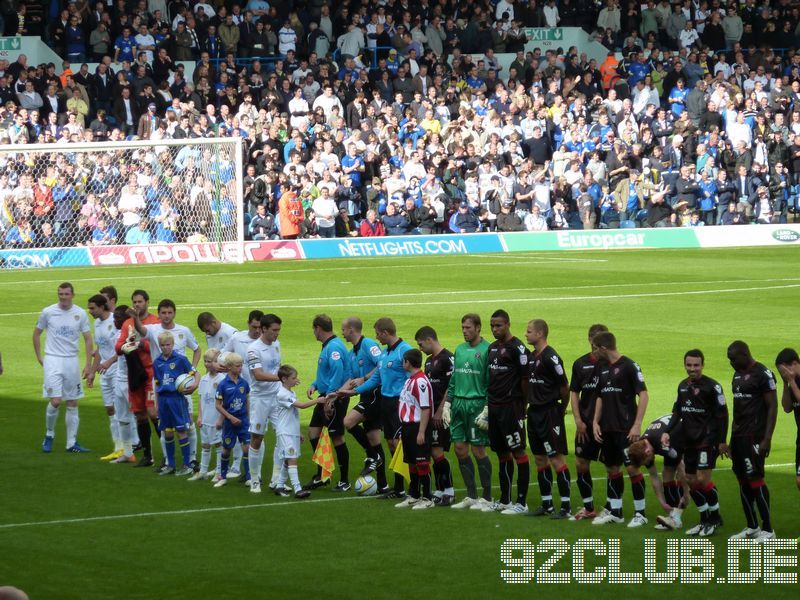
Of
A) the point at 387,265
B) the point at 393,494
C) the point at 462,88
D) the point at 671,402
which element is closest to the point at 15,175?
the point at 387,265

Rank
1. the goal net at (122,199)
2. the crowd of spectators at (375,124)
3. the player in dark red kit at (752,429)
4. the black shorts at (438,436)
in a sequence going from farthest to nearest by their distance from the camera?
the crowd of spectators at (375,124) < the goal net at (122,199) < the black shorts at (438,436) < the player in dark red kit at (752,429)

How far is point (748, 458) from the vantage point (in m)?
12.2

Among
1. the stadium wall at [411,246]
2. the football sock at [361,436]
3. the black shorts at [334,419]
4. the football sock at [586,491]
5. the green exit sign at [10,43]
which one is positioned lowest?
the football sock at [586,491]

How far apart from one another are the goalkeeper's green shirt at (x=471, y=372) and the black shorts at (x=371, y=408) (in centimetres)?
113

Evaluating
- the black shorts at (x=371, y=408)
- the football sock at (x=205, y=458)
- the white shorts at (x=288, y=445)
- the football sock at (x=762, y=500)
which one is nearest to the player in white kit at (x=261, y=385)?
the white shorts at (x=288, y=445)

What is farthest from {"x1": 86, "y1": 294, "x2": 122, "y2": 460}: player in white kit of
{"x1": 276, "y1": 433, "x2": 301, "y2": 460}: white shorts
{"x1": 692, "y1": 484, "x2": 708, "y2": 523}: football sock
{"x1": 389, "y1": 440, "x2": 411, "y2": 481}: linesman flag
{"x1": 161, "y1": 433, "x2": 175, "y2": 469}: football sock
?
{"x1": 692, "y1": 484, "x2": 708, "y2": 523}: football sock

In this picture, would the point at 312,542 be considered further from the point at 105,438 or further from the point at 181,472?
the point at 105,438

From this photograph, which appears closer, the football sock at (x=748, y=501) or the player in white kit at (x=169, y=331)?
the football sock at (x=748, y=501)

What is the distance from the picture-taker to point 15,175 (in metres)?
35.2

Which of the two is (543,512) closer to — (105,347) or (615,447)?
(615,447)

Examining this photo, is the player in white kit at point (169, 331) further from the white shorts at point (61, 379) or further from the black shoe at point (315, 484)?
the black shoe at point (315, 484)

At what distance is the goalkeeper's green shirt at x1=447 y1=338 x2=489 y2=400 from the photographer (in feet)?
44.8

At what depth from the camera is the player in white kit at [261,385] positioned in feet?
48.9

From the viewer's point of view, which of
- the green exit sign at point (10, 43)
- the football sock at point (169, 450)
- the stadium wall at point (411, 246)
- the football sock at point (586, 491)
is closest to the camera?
the football sock at point (586, 491)
